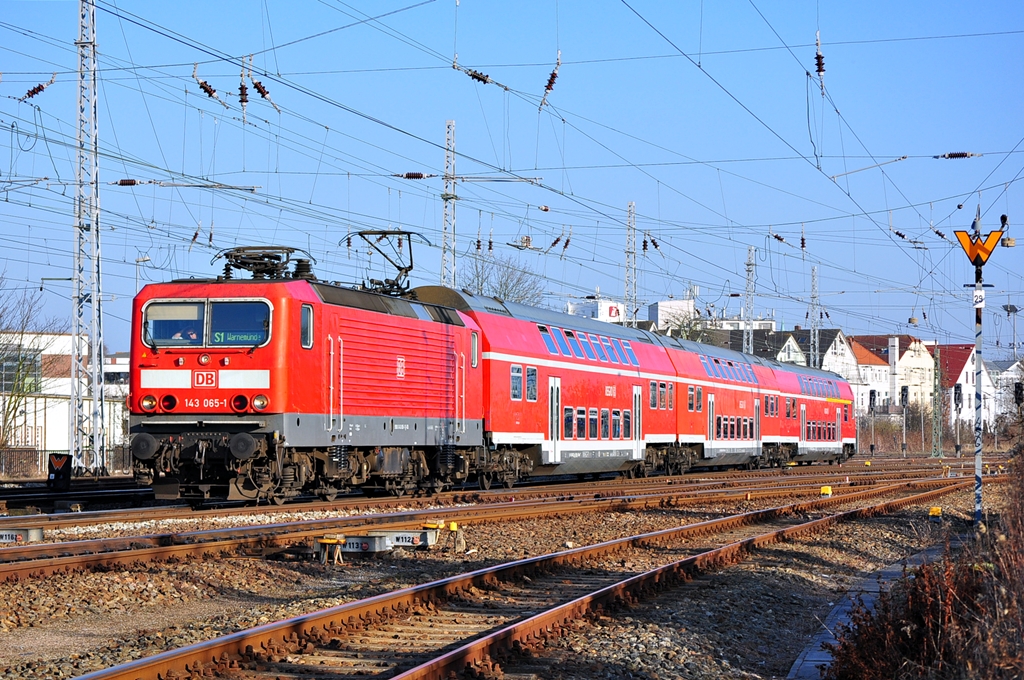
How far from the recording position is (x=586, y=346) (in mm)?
30312

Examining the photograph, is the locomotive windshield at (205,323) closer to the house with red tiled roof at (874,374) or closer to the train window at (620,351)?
the train window at (620,351)

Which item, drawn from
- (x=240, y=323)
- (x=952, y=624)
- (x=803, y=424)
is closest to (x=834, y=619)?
(x=952, y=624)

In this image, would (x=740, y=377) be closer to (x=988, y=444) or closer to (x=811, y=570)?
(x=811, y=570)

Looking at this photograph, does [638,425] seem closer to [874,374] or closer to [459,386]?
[459,386]

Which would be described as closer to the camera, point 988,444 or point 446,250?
point 446,250

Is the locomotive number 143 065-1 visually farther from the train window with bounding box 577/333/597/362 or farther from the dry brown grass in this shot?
the train window with bounding box 577/333/597/362

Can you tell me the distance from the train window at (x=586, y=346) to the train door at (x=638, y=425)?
2.57 meters

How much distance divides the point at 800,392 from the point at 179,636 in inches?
1671

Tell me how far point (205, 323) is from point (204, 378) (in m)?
0.91

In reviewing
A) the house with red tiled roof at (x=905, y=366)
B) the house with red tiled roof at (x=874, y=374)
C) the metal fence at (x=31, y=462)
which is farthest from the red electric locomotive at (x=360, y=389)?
the house with red tiled roof at (x=874, y=374)

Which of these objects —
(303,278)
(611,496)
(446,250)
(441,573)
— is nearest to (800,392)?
(446,250)

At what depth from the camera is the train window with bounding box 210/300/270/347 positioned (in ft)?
60.2

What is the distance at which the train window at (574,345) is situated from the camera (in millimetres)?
29484

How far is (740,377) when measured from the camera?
4191 cm
